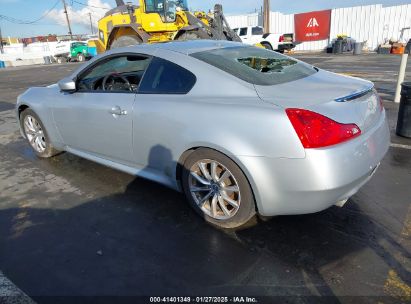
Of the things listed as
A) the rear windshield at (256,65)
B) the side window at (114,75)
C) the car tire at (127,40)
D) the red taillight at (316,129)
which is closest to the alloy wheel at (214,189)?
the red taillight at (316,129)

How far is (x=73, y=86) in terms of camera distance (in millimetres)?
3941

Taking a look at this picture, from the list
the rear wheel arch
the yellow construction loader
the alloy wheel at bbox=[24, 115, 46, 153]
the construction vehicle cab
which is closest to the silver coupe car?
the alloy wheel at bbox=[24, 115, 46, 153]

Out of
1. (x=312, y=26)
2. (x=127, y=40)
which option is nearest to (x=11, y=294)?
(x=127, y=40)

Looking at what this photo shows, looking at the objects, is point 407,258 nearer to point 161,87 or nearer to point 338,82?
point 338,82

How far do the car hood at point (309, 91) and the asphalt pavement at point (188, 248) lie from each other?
1095mm

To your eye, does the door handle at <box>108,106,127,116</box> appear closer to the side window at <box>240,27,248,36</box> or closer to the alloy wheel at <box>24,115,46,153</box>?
the alloy wheel at <box>24,115,46,153</box>

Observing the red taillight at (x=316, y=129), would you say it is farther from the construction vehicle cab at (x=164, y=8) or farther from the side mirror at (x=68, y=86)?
the construction vehicle cab at (x=164, y=8)

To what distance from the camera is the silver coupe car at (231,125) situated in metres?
2.45

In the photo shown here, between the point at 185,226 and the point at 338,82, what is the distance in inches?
72.8

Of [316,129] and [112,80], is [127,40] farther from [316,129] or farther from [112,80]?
[316,129]

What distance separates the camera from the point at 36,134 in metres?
4.95

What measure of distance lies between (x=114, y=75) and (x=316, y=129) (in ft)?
8.28

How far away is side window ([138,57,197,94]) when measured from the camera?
3082 mm

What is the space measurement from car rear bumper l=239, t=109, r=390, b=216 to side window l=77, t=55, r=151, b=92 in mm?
1769
